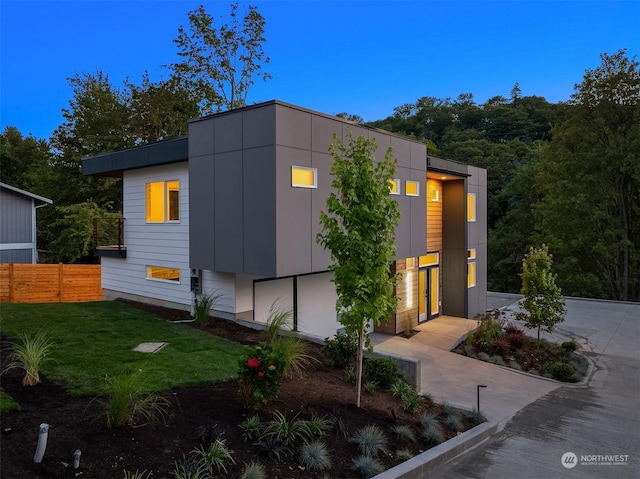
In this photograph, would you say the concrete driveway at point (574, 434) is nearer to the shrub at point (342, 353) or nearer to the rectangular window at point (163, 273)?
the shrub at point (342, 353)

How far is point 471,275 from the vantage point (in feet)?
56.3

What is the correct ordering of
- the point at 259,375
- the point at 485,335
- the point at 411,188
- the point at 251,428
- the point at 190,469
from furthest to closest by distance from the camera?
the point at 411,188, the point at 485,335, the point at 259,375, the point at 251,428, the point at 190,469

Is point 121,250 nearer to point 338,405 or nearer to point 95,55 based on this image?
point 338,405

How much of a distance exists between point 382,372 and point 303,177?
433 cm

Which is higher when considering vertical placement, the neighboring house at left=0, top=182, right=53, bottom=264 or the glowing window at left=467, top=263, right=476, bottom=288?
the neighboring house at left=0, top=182, right=53, bottom=264

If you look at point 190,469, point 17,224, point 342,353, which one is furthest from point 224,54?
point 190,469

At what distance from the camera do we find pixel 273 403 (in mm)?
5441

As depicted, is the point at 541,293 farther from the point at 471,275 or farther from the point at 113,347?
the point at 113,347

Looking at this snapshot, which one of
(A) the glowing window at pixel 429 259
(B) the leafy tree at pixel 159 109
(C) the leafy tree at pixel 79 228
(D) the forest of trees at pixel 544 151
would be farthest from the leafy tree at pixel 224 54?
(A) the glowing window at pixel 429 259

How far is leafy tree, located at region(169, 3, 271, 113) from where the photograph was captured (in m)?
23.9

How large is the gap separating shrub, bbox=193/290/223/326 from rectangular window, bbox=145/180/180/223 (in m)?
2.30

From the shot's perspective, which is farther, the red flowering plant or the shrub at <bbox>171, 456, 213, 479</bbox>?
the red flowering plant

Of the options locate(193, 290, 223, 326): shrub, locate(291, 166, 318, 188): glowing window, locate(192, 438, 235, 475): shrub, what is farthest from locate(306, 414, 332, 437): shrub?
locate(193, 290, 223, 326): shrub

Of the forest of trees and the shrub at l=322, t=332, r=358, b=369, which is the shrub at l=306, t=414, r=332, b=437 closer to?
the shrub at l=322, t=332, r=358, b=369
